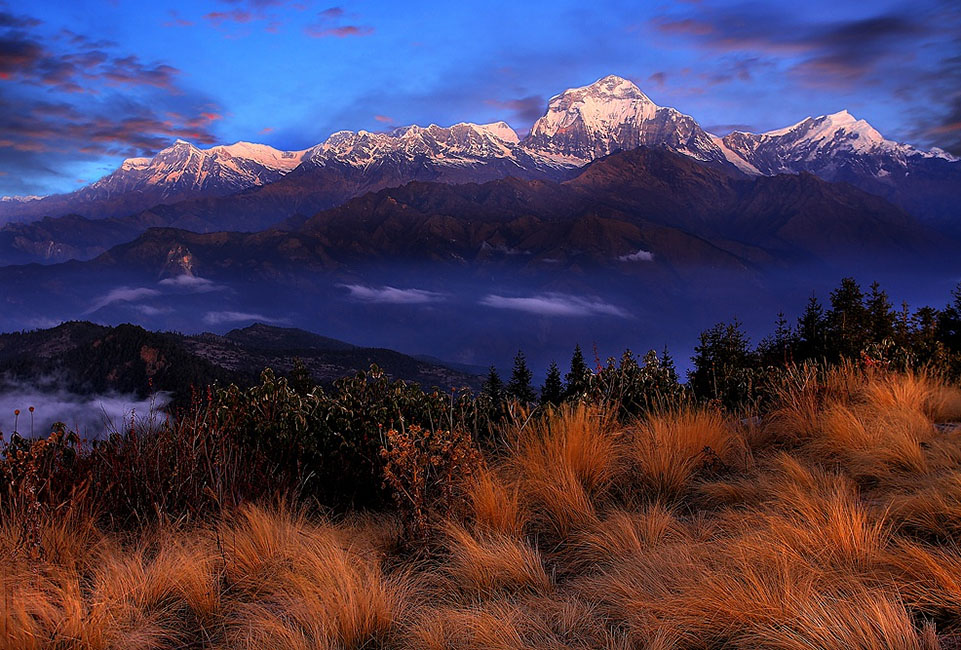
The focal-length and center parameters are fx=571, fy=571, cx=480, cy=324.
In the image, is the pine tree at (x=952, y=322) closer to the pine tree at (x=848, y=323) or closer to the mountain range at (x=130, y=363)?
the pine tree at (x=848, y=323)

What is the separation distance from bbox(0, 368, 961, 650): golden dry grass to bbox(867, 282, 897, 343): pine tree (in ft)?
53.8

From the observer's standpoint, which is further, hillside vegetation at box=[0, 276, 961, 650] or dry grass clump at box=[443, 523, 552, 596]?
dry grass clump at box=[443, 523, 552, 596]

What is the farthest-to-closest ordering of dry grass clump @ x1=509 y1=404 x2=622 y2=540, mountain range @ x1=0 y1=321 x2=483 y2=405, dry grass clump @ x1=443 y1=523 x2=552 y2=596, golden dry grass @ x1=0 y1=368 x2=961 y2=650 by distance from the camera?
mountain range @ x1=0 y1=321 x2=483 y2=405 < dry grass clump @ x1=509 y1=404 x2=622 y2=540 < dry grass clump @ x1=443 y1=523 x2=552 y2=596 < golden dry grass @ x1=0 y1=368 x2=961 y2=650

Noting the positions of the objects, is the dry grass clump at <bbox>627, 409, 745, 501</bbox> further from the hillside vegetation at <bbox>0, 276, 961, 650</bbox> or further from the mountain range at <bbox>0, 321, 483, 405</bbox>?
the mountain range at <bbox>0, 321, 483, 405</bbox>

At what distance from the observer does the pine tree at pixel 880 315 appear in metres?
19.4

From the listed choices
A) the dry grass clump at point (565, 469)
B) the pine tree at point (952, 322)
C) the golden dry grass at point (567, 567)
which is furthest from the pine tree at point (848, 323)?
the pine tree at point (952, 322)

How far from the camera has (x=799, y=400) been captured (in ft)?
24.8

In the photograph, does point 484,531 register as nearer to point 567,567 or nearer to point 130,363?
point 567,567

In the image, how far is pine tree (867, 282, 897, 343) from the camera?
19380 mm

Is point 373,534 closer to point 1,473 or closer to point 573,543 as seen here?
point 573,543

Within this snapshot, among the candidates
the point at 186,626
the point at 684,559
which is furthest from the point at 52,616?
the point at 684,559

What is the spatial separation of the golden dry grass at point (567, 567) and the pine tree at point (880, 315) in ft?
53.8

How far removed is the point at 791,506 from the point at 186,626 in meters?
4.09

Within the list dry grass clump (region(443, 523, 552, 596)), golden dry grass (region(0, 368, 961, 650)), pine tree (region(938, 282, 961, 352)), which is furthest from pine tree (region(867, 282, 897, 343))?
dry grass clump (region(443, 523, 552, 596))
